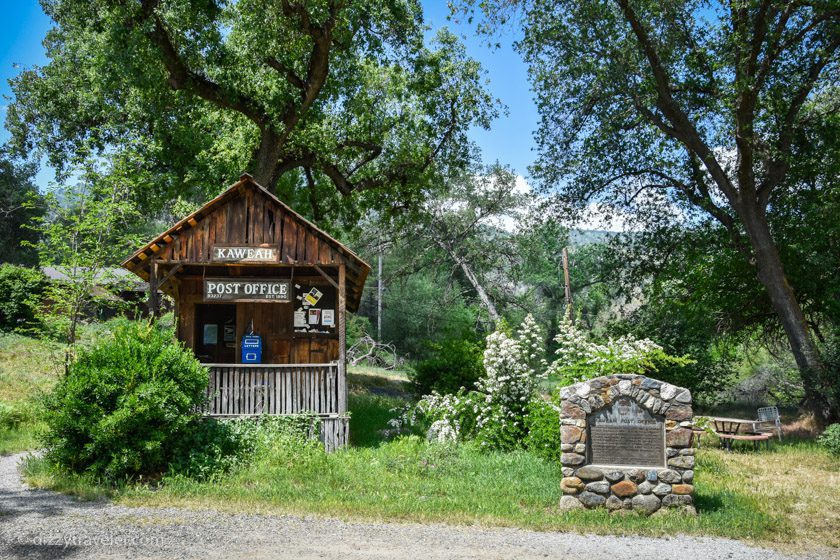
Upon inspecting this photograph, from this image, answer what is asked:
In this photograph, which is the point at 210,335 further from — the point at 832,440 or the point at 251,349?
the point at 832,440

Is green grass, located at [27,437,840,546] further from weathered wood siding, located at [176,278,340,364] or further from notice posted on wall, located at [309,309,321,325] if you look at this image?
notice posted on wall, located at [309,309,321,325]

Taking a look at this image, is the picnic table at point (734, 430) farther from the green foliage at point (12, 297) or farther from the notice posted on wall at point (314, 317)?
the green foliage at point (12, 297)

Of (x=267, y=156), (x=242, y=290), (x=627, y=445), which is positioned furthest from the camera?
(x=267, y=156)

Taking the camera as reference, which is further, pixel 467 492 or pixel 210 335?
pixel 210 335

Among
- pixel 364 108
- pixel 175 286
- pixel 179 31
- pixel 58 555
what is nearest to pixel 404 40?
pixel 364 108

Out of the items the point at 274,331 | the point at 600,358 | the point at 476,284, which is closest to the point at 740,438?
the point at 600,358

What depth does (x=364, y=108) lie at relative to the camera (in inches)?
1001

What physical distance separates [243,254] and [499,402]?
5.99 m

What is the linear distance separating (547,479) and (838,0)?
13.2m

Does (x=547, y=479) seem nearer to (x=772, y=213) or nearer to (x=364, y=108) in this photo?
(x=772, y=213)

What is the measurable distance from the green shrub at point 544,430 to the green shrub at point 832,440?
7085mm

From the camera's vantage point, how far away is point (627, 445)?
388 inches

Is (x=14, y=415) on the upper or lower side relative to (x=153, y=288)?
lower

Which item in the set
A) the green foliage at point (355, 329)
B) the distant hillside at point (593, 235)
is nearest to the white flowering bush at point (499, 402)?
the distant hillside at point (593, 235)
